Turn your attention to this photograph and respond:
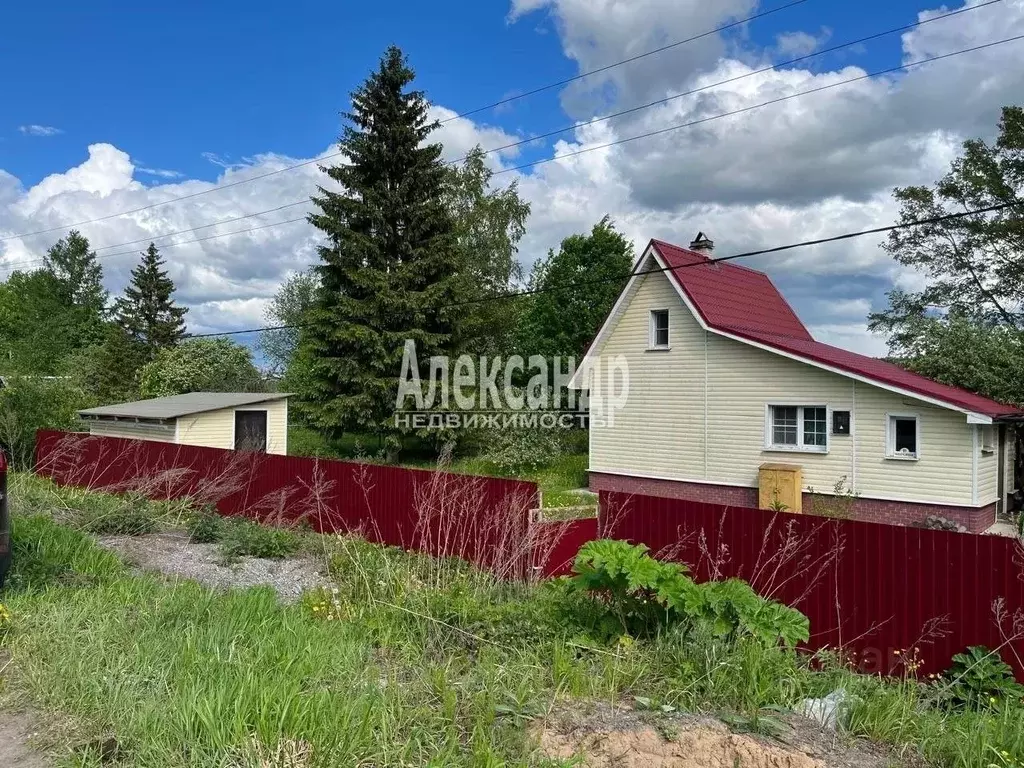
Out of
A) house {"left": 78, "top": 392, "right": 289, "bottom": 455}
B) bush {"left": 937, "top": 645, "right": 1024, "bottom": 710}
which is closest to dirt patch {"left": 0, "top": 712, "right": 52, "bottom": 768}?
bush {"left": 937, "top": 645, "right": 1024, "bottom": 710}

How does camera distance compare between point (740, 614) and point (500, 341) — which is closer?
point (740, 614)

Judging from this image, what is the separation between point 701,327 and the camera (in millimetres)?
15938

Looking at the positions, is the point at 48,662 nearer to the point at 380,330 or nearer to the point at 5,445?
the point at 5,445

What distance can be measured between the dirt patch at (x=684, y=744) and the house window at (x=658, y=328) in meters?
13.7

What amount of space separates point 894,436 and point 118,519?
1343 cm

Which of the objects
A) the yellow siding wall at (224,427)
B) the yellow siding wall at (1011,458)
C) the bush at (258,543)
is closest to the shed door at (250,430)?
the yellow siding wall at (224,427)

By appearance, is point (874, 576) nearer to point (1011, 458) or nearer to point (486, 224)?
point (1011, 458)

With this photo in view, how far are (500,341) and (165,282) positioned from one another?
26931 millimetres

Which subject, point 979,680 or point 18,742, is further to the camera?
point 979,680

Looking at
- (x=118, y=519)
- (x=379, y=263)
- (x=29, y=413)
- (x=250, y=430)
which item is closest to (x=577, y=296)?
(x=379, y=263)

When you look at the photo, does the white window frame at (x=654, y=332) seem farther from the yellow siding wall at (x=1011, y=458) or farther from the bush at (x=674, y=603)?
the bush at (x=674, y=603)

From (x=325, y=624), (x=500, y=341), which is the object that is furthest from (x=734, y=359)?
(x=500, y=341)

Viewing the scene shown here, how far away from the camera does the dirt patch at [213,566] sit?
747 centimetres

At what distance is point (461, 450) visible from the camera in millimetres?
23125
